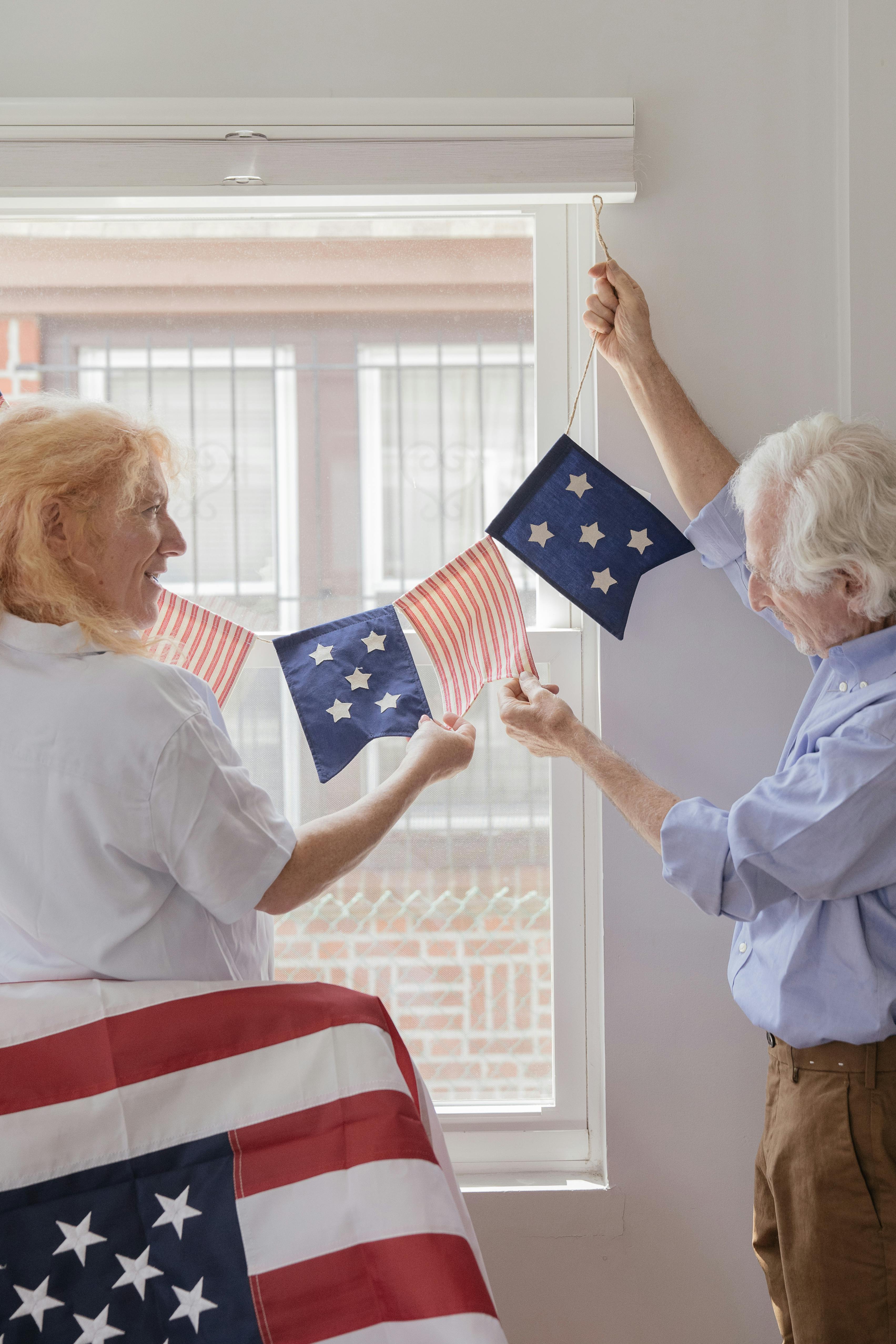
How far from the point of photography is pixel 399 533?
1859 mm

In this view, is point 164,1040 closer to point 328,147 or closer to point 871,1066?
point 871,1066

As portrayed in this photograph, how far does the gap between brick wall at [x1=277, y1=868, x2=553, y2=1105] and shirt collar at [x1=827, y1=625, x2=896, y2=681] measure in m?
0.73

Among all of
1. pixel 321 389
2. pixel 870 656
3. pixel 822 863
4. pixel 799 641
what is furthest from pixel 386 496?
pixel 822 863

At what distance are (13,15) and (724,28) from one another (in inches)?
46.3

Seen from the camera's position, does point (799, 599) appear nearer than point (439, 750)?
Yes

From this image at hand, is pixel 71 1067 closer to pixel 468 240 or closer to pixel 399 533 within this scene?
pixel 399 533

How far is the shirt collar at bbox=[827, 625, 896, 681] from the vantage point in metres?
1.32

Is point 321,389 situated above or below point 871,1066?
above

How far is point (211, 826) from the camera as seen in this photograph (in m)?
1.19

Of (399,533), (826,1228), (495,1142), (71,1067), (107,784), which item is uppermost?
(399,533)

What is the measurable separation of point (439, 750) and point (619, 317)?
76 cm

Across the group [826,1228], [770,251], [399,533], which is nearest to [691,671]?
[399,533]

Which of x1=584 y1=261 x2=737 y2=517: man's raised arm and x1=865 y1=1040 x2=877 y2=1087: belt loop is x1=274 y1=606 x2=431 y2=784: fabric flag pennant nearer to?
x1=584 y1=261 x2=737 y2=517: man's raised arm

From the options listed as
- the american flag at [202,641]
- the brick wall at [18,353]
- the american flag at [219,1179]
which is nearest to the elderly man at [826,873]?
the american flag at [219,1179]
